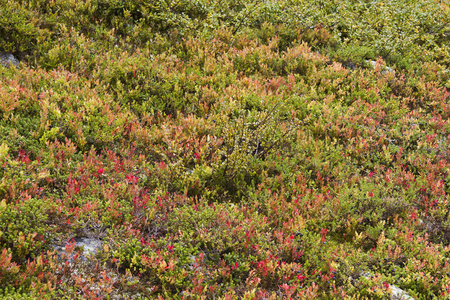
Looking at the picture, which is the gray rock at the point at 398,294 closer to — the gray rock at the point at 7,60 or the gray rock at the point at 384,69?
the gray rock at the point at 384,69

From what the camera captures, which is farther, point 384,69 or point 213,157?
point 384,69

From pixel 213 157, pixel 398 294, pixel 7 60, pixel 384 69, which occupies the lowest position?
pixel 398 294

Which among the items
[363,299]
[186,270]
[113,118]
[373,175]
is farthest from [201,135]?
[363,299]

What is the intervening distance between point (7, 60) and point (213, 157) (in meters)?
5.16

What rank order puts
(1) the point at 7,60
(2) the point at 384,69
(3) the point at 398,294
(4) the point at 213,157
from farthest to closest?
(2) the point at 384,69 → (1) the point at 7,60 → (4) the point at 213,157 → (3) the point at 398,294

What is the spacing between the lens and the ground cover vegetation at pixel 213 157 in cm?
412

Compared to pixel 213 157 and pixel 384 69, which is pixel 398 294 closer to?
pixel 213 157

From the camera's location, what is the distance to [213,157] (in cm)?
588

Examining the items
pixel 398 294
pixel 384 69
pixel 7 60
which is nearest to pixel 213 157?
pixel 398 294

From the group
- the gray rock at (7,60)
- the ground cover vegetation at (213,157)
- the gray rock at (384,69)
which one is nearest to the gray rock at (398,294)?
the ground cover vegetation at (213,157)

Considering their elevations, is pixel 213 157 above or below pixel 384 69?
below

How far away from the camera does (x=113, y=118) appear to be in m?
6.11

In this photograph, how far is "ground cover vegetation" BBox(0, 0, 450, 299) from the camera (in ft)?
13.5

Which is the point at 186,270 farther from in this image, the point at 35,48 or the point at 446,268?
the point at 35,48
